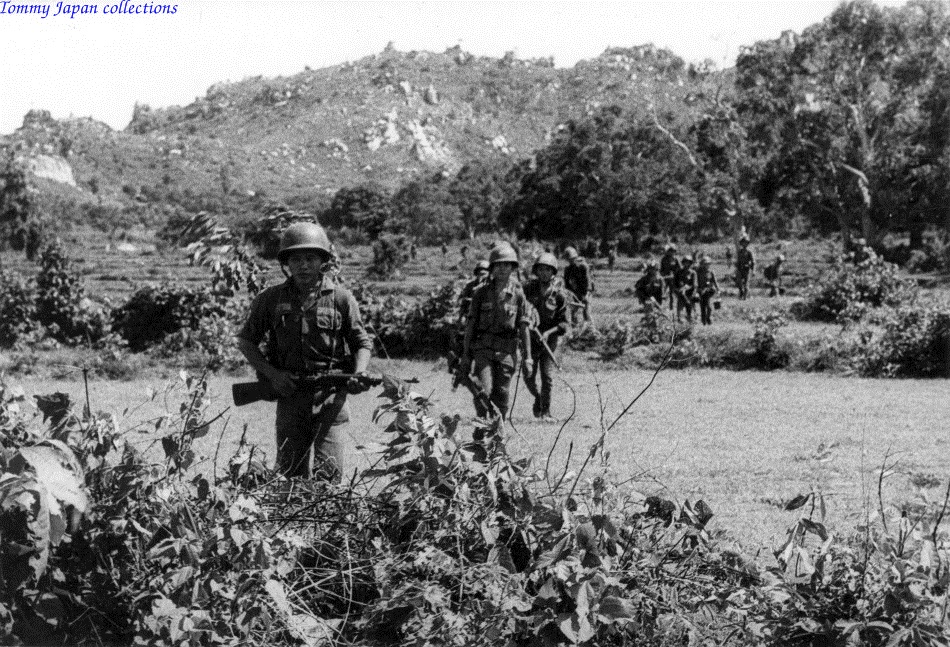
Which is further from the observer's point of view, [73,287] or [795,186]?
[795,186]

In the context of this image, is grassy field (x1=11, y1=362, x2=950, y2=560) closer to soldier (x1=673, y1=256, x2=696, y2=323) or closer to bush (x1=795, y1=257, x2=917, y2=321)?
soldier (x1=673, y1=256, x2=696, y2=323)

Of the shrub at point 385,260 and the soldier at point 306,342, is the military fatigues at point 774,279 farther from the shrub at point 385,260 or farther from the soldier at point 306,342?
the soldier at point 306,342

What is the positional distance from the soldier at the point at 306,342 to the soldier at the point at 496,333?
2.82m

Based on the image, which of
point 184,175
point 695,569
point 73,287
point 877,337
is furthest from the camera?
point 184,175

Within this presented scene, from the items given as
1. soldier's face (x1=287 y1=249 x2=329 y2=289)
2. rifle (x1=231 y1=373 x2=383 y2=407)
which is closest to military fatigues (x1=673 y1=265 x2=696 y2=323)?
soldier's face (x1=287 y1=249 x2=329 y2=289)

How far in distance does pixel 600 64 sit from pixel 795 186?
136 metres

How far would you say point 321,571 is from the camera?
10.7ft

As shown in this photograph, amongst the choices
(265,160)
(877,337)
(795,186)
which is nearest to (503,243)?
(877,337)

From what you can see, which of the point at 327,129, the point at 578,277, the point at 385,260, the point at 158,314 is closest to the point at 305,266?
the point at 578,277

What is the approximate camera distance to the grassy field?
6.00 m

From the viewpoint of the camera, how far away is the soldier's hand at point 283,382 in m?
4.88

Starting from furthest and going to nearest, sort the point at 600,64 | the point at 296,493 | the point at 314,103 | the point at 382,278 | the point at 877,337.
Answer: the point at 600,64 < the point at 314,103 < the point at 382,278 < the point at 877,337 < the point at 296,493

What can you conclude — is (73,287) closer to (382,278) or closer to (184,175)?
(382,278)

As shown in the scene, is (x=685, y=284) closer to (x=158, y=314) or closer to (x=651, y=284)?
(x=651, y=284)
